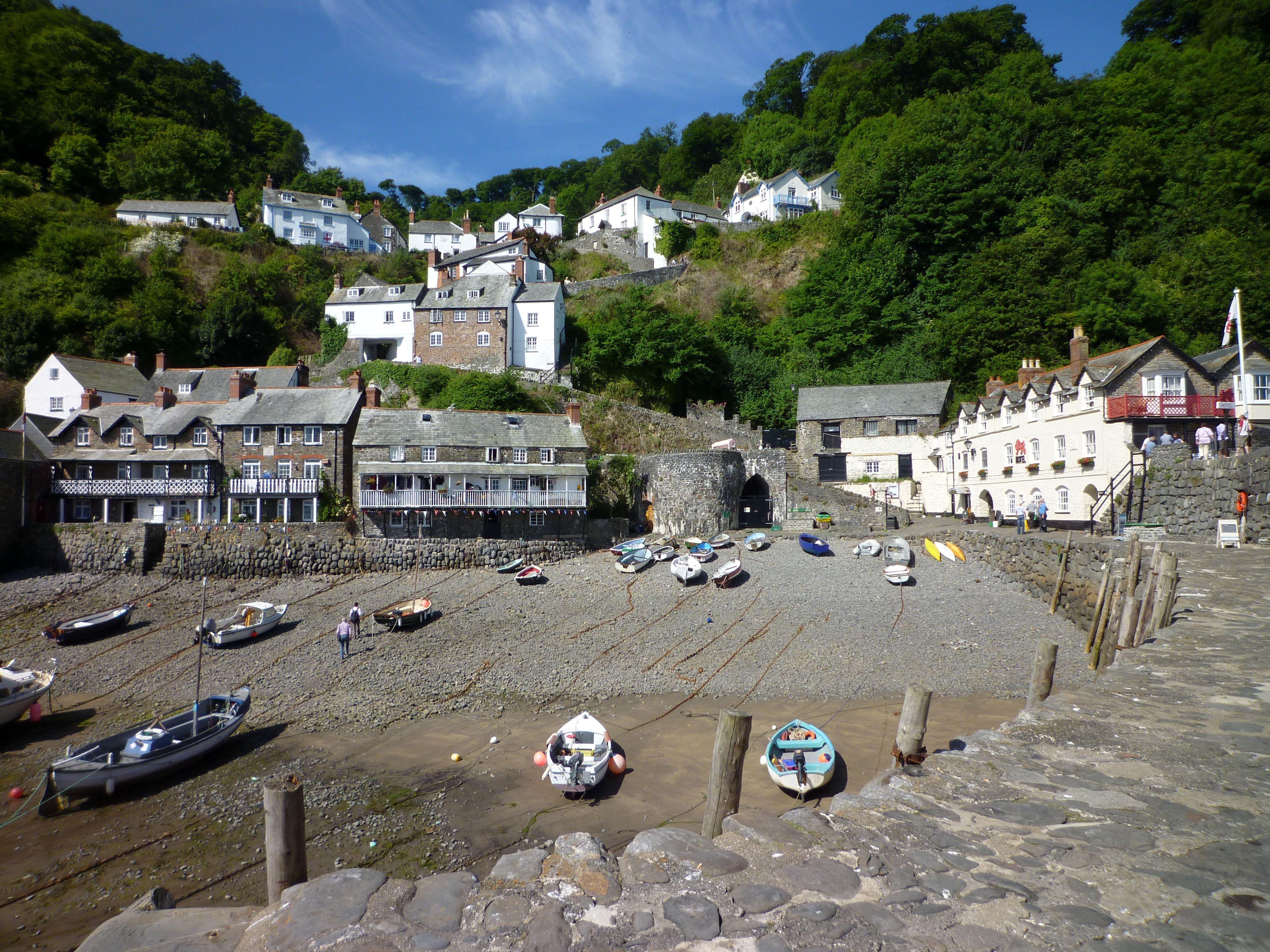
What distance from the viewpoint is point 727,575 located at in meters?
24.8

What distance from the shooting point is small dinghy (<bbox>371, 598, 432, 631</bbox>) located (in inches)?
890

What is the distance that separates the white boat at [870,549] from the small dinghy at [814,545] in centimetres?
123

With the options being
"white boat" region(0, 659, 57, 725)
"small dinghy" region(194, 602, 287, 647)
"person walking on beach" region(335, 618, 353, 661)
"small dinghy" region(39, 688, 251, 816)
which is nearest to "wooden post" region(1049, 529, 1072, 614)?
"person walking on beach" region(335, 618, 353, 661)

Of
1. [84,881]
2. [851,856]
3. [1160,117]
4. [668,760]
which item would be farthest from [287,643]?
[1160,117]

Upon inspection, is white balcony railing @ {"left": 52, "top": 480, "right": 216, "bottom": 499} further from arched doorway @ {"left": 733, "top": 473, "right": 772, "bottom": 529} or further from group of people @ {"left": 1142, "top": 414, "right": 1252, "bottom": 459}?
group of people @ {"left": 1142, "top": 414, "right": 1252, "bottom": 459}

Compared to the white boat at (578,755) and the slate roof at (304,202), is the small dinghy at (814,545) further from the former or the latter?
the slate roof at (304,202)

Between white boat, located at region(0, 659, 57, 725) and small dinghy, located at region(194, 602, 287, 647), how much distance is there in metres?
4.10

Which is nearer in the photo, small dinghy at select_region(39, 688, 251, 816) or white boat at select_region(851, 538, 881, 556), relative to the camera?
small dinghy at select_region(39, 688, 251, 816)

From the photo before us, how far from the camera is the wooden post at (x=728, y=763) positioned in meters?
6.79

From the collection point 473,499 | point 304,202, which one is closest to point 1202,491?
point 473,499

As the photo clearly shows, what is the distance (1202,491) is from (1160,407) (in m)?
5.21

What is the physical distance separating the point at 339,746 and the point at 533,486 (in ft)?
55.9

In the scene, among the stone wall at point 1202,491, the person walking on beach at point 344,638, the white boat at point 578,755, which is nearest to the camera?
the white boat at point 578,755

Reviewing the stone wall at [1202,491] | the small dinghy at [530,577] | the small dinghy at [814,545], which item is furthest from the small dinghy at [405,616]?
the stone wall at [1202,491]
